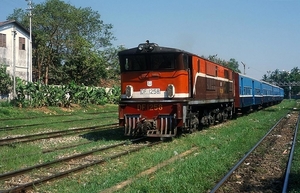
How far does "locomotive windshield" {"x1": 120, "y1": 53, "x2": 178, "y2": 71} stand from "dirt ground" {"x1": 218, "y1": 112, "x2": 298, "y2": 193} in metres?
4.23

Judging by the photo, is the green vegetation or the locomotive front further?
the green vegetation

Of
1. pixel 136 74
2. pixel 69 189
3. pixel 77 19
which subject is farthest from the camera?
pixel 77 19

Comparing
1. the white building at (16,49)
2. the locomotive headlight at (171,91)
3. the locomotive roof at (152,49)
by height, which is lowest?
the locomotive headlight at (171,91)

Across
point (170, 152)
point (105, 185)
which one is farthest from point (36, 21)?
point (105, 185)

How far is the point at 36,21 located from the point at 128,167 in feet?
139

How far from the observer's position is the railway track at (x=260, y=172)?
7.41m

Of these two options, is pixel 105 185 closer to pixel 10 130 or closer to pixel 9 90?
pixel 10 130

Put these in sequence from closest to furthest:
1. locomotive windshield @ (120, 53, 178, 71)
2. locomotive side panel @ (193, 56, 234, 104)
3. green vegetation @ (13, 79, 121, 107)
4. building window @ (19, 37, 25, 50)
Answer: locomotive windshield @ (120, 53, 178, 71) < locomotive side panel @ (193, 56, 234, 104) < green vegetation @ (13, 79, 121, 107) < building window @ (19, 37, 25, 50)

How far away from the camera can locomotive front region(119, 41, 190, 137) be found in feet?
44.0

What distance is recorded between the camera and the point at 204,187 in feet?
23.8

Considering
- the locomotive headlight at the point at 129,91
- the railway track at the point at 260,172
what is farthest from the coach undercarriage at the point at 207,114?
the railway track at the point at 260,172

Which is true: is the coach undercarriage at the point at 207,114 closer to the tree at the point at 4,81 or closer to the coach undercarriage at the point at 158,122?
the coach undercarriage at the point at 158,122

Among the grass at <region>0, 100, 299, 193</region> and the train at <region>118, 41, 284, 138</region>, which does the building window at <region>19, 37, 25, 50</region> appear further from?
the grass at <region>0, 100, 299, 193</region>

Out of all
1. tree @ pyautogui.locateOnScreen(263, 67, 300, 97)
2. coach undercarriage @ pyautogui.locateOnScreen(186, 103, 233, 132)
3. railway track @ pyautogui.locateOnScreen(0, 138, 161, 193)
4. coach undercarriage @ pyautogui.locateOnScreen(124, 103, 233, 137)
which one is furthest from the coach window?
tree @ pyautogui.locateOnScreen(263, 67, 300, 97)
